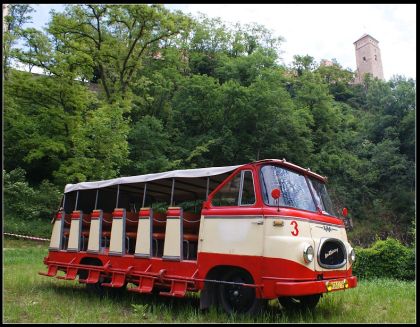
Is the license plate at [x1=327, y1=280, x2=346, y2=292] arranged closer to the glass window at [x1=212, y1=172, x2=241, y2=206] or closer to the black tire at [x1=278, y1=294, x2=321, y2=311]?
the black tire at [x1=278, y1=294, x2=321, y2=311]

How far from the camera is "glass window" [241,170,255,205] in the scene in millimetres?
7383

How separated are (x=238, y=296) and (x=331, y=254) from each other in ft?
5.65

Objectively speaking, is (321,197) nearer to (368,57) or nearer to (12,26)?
(12,26)

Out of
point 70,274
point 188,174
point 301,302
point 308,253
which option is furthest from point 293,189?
point 70,274

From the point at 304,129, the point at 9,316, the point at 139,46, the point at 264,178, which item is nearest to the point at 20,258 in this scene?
the point at 9,316

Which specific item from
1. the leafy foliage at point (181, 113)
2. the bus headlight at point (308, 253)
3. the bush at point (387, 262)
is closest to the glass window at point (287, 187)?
the bus headlight at point (308, 253)

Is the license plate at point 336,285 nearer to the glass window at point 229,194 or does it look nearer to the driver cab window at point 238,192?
the driver cab window at point 238,192

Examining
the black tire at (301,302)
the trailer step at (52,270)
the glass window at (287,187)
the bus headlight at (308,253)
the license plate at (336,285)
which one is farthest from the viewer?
the trailer step at (52,270)

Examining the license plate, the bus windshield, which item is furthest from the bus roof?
the license plate

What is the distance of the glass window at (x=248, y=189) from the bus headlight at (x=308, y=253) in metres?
1.11

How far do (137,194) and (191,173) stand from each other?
11.1 ft

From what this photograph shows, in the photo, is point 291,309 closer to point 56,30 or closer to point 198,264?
point 198,264

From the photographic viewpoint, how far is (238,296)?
7293 mm

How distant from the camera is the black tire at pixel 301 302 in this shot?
8.31 m
